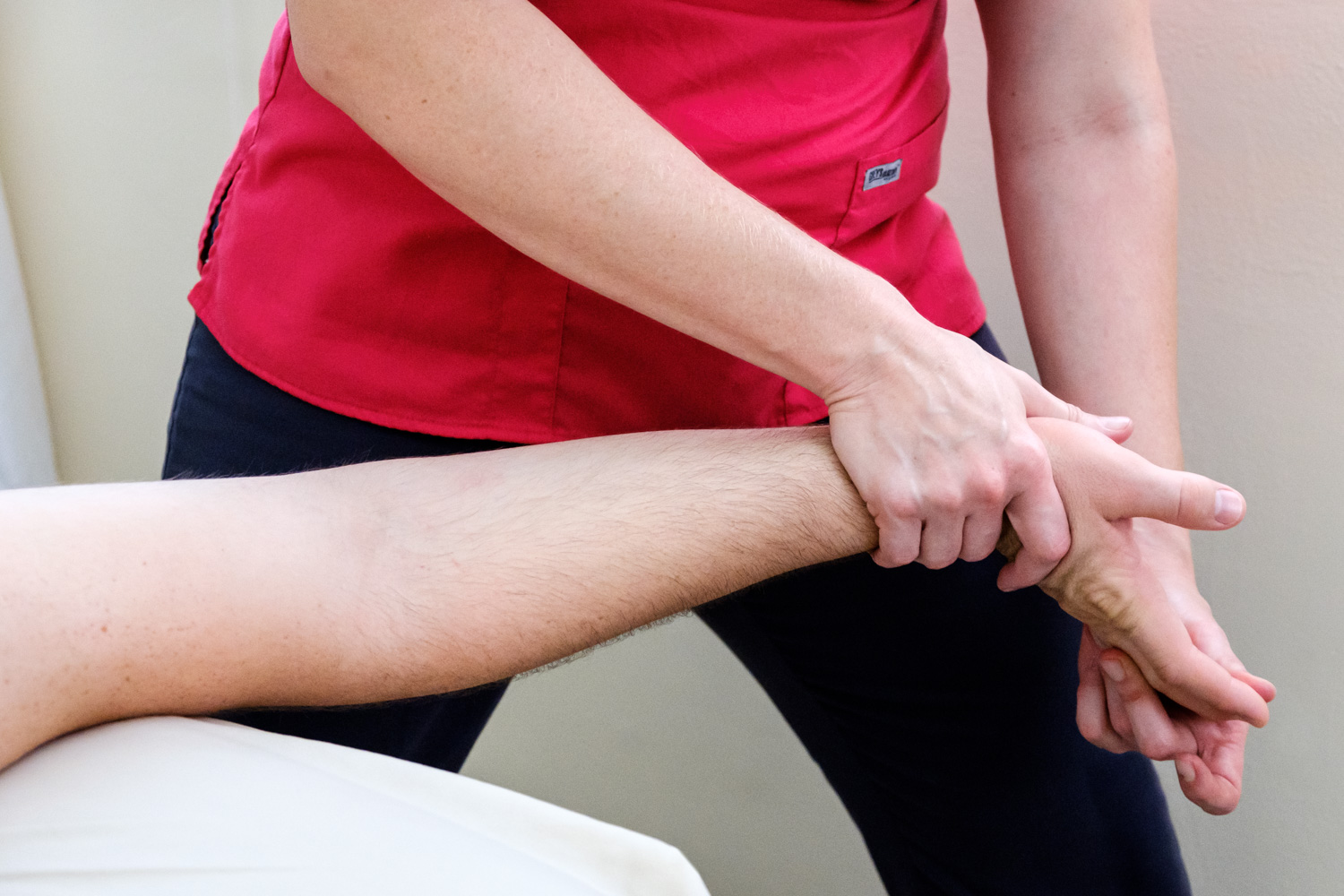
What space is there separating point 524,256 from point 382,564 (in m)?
0.28

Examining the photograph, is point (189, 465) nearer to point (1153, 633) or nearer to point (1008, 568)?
point (1008, 568)

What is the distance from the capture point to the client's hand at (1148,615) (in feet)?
2.59

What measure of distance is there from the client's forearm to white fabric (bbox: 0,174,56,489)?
1.25 metres

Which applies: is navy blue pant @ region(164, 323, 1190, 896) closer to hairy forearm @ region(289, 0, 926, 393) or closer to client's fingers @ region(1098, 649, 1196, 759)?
client's fingers @ region(1098, 649, 1196, 759)

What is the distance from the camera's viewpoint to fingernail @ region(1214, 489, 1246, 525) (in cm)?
78

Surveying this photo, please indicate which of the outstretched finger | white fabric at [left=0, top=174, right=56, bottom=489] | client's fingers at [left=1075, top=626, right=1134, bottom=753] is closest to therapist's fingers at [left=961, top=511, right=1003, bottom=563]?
the outstretched finger

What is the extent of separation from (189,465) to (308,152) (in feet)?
1.02

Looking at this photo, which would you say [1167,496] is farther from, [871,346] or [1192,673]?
[871,346]

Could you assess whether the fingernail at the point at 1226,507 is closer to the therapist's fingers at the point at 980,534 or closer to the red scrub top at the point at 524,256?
the therapist's fingers at the point at 980,534

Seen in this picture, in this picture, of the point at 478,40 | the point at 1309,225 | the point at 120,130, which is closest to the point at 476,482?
the point at 478,40

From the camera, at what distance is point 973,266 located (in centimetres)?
128

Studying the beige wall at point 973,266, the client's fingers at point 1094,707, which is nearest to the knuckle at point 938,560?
the client's fingers at point 1094,707

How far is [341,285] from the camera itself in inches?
32.5

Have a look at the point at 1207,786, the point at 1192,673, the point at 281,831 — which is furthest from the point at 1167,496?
the point at 281,831
